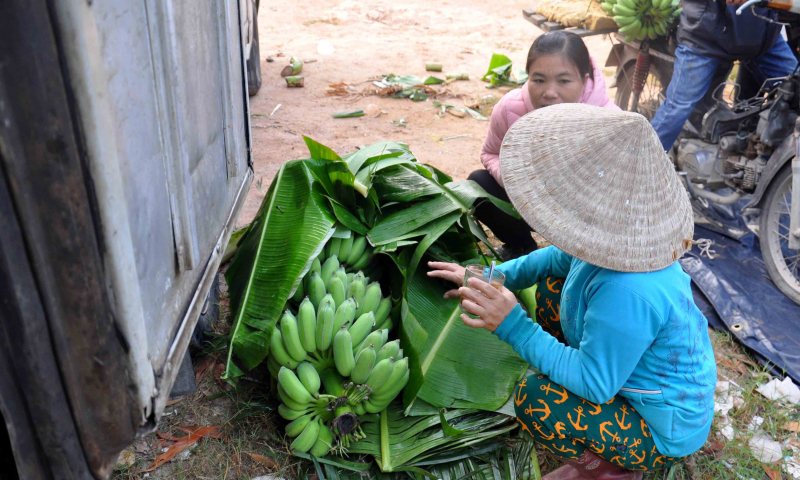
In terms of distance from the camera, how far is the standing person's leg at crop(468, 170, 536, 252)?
3607 mm

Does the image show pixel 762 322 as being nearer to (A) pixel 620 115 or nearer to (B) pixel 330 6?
(A) pixel 620 115

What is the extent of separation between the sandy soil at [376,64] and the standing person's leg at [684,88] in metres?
1.70

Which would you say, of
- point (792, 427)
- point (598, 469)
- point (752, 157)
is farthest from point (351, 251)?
point (752, 157)

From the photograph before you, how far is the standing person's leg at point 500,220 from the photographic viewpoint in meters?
3.61

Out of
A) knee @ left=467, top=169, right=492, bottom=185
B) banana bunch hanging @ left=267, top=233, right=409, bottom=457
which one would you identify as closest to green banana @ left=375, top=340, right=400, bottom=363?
banana bunch hanging @ left=267, top=233, right=409, bottom=457

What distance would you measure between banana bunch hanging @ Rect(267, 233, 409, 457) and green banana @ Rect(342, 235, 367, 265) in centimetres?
32

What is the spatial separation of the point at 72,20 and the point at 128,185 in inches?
16.8

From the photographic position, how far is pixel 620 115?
1938 mm

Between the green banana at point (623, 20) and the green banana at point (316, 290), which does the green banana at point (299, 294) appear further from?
the green banana at point (623, 20)

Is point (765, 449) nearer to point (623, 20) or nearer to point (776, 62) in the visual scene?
point (776, 62)

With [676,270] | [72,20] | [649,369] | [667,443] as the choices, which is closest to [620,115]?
[676,270]

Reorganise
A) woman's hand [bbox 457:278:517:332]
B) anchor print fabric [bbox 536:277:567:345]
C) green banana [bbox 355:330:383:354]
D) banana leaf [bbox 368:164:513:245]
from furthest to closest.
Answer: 1. banana leaf [bbox 368:164:513:245]
2. anchor print fabric [bbox 536:277:567:345]
3. green banana [bbox 355:330:383:354]
4. woman's hand [bbox 457:278:517:332]

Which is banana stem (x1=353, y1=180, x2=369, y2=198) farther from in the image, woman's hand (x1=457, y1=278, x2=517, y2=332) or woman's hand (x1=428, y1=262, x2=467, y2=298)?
woman's hand (x1=457, y1=278, x2=517, y2=332)

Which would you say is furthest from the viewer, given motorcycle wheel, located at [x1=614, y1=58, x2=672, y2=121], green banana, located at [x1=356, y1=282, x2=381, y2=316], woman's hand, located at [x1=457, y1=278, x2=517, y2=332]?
motorcycle wheel, located at [x1=614, y1=58, x2=672, y2=121]
